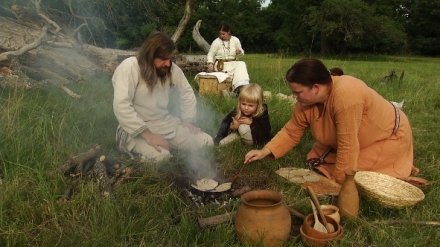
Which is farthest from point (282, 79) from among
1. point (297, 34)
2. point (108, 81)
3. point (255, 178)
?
point (297, 34)

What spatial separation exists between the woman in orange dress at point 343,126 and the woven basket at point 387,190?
0.19 meters


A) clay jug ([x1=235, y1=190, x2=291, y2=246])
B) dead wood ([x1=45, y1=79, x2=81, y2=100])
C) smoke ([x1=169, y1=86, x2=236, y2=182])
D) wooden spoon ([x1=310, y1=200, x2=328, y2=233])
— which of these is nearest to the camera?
clay jug ([x1=235, y1=190, x2=291, y2=246])

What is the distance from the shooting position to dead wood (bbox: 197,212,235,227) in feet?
9.50

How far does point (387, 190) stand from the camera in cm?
342

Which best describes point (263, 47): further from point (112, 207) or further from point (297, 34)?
point (112, 207)

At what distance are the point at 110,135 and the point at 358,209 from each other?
306cm

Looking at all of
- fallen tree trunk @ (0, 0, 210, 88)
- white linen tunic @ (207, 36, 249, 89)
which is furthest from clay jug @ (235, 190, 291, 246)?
white linen tunic @ (207, 36, 249, 89)

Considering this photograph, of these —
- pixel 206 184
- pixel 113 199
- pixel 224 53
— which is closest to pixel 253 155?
pixel 206 184

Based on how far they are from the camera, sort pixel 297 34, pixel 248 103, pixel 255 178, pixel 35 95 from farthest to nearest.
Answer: pixel 297 34
pixel 35 95
pixel 248 103
pixel 255 178

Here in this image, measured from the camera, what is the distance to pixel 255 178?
3.82 meters

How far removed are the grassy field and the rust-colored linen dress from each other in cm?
35

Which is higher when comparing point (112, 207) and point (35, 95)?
point (35, 95)

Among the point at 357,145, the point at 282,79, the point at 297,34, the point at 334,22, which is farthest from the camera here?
the point at 297,34

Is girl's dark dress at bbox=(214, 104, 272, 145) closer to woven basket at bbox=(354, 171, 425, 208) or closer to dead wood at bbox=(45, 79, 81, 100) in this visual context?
woven basket at bbox=(354, 171, 425, 208)
